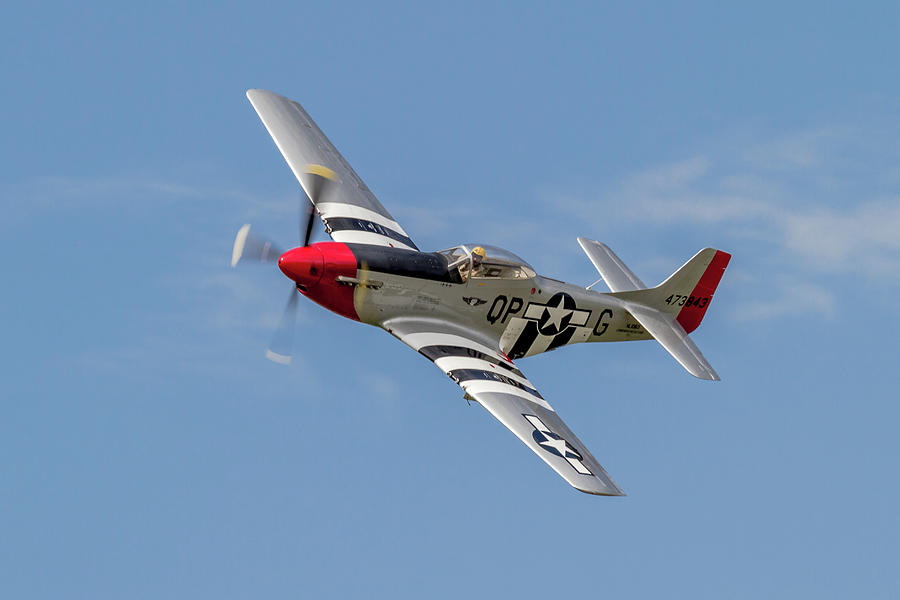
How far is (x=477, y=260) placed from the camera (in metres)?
26.1

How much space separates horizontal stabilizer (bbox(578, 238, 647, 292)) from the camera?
94.7 feet

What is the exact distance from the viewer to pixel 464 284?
26219 millimetres

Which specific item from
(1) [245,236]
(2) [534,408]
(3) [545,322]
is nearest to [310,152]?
(1) [245,236]

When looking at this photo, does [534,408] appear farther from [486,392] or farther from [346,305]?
[346,305]

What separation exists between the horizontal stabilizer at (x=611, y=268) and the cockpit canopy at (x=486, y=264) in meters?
2.82

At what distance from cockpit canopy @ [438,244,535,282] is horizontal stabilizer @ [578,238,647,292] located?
2.82 meters

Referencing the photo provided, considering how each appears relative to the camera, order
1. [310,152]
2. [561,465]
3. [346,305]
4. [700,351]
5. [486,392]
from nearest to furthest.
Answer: [561,465] < [486,392] < [346,305] < [700,351] < [310,152]

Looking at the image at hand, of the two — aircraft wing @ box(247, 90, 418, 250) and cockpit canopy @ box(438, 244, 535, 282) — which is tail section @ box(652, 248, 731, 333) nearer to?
cockpit canopy @ box(438, 244, 535, 282)

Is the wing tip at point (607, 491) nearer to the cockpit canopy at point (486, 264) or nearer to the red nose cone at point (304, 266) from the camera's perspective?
the cockpit canopy at point (486, 264)

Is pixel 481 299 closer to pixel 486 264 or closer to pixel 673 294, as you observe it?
pixel 486 264

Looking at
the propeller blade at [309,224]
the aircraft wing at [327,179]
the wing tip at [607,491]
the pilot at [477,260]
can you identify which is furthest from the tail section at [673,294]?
the propeller blade at [309,224]

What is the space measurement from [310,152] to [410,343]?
20.7 ft

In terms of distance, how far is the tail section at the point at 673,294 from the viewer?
27.8m

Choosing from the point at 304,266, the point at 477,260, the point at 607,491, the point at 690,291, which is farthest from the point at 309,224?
the point at 690,291
